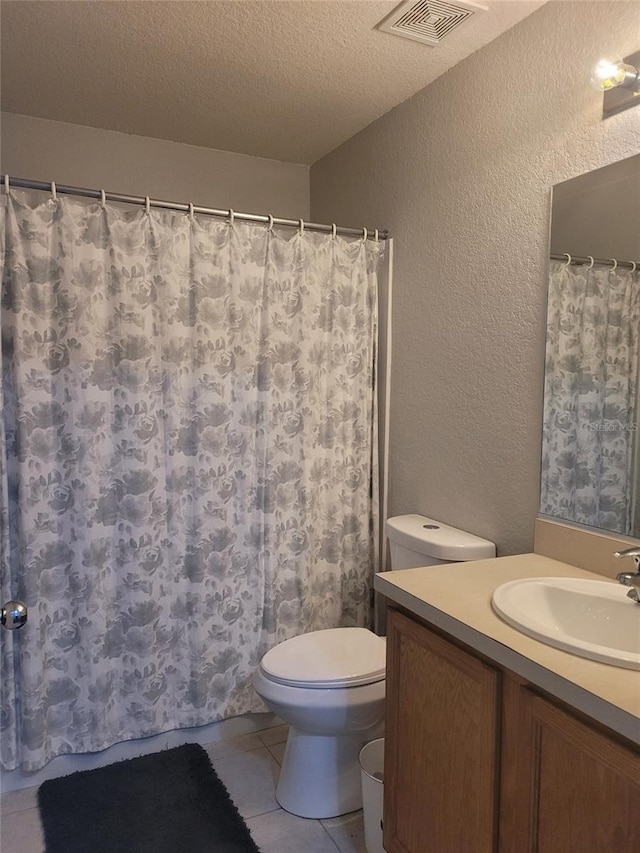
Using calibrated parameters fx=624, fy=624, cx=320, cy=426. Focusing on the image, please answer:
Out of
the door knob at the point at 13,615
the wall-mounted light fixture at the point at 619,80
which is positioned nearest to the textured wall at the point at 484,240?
the wall-mounted light fixture at the point at 619,80

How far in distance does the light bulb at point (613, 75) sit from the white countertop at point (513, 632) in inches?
46.7

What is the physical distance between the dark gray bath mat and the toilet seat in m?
0.48

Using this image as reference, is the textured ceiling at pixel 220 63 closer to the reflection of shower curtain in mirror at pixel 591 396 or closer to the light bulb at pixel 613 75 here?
the light bulb at pixel 613 75

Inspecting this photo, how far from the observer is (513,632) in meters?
1.21

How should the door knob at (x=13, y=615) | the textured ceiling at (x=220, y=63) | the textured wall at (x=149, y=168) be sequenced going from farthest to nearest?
1. the textured wall at (x=149, y=168)
2. the textured ceiling at (x=220, y=63)
3. the door knob at (x=13, y=615)

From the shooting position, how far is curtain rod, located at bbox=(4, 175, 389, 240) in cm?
191

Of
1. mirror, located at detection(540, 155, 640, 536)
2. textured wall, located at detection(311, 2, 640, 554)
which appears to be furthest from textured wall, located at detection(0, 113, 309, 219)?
mirror, located at detection(540, 155, 640, 536)

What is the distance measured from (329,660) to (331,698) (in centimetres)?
14

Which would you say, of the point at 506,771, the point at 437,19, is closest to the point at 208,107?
the point at 437,19

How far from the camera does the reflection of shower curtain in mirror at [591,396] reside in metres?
1.51

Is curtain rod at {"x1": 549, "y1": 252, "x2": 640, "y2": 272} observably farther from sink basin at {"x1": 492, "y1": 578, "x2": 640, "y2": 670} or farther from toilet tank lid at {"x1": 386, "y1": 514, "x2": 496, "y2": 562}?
toilet tank lid at {"x1": 386, "y1": 514, "x2": 496, "y2": 562}

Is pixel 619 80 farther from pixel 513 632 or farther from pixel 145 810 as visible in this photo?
pixel 145 810

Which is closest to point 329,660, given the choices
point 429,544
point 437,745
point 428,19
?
point 429,544

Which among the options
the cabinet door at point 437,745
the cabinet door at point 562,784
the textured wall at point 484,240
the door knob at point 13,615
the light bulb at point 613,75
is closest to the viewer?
the cabinet door at point 562,784
